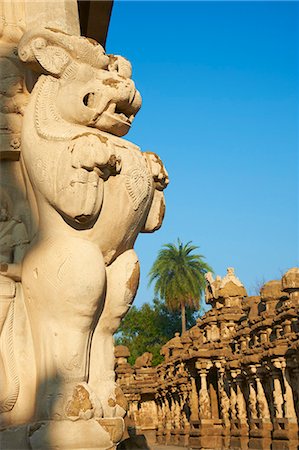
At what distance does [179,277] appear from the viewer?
179 ft

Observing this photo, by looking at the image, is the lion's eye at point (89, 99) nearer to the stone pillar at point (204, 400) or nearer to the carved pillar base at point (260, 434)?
the carved pillar base at point (260, 434)

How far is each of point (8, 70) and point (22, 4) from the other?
0.45 m

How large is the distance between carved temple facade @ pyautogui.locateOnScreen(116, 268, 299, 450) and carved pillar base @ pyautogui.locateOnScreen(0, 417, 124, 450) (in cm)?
1565

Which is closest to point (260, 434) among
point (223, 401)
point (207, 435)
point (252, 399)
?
point (252, 399)

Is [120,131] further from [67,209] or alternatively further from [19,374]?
[19,374]

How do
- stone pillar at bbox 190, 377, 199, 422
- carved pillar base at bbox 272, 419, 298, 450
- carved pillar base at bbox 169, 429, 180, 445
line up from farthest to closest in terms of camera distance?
carved pillar base at bbox 169, 429, 180, 445 < stone pillar at bbox 190, 377, 199, 422 < carved pillar base at bbox 272, 419, 298, 450

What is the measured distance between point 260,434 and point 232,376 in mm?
4070

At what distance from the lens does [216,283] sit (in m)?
31.9

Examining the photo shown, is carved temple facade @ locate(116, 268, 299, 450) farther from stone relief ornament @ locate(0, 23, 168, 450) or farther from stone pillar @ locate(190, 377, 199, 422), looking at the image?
stone relief ornament @ locate(0, 23, 168, 450)

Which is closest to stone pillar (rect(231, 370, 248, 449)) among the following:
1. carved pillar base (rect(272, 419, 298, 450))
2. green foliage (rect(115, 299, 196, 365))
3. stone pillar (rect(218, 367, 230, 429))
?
stone pillar (rect(218, 367, 230, 429))

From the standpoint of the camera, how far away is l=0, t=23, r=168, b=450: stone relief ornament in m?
2.76

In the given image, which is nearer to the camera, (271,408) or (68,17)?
(68,17)

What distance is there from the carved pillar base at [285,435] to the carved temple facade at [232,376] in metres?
0.03

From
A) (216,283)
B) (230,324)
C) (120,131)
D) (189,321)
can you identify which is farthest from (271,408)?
(189,321)
